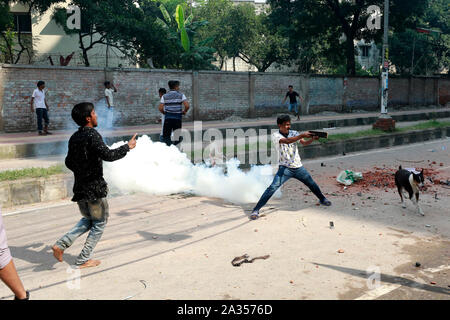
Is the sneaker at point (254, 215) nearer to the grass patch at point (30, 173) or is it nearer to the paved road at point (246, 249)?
the paved road at point (246, 249)

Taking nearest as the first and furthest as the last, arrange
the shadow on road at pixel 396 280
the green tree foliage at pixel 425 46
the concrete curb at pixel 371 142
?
the shadow on road at pixel 396 280, the concrete curb at pixel 371 142, the green tree foliage at pixel 425 46

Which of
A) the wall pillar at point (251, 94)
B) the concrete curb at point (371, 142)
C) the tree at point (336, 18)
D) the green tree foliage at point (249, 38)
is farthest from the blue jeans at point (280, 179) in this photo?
the green tree foliage at point (249, 38)

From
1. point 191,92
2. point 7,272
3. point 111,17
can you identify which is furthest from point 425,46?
point 7,272

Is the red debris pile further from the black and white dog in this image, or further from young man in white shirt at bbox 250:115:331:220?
young man in white shirt at bbox 250:115:331:220

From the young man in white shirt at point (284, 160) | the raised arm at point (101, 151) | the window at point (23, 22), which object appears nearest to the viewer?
the raised arm at point (101, 151)

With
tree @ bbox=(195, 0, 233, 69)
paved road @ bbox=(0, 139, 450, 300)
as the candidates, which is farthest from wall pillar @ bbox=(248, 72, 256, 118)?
paved road @ bbox=(0, 139, 450, 300)

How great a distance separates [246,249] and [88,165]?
203cm

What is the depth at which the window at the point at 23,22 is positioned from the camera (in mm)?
26578

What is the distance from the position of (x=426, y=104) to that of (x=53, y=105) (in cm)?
2986

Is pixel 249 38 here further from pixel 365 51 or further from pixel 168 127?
pixel 168 127

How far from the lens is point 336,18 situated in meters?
30.8

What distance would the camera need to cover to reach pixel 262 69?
38.3 metres

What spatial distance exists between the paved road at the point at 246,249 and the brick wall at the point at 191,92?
34.6 ft
